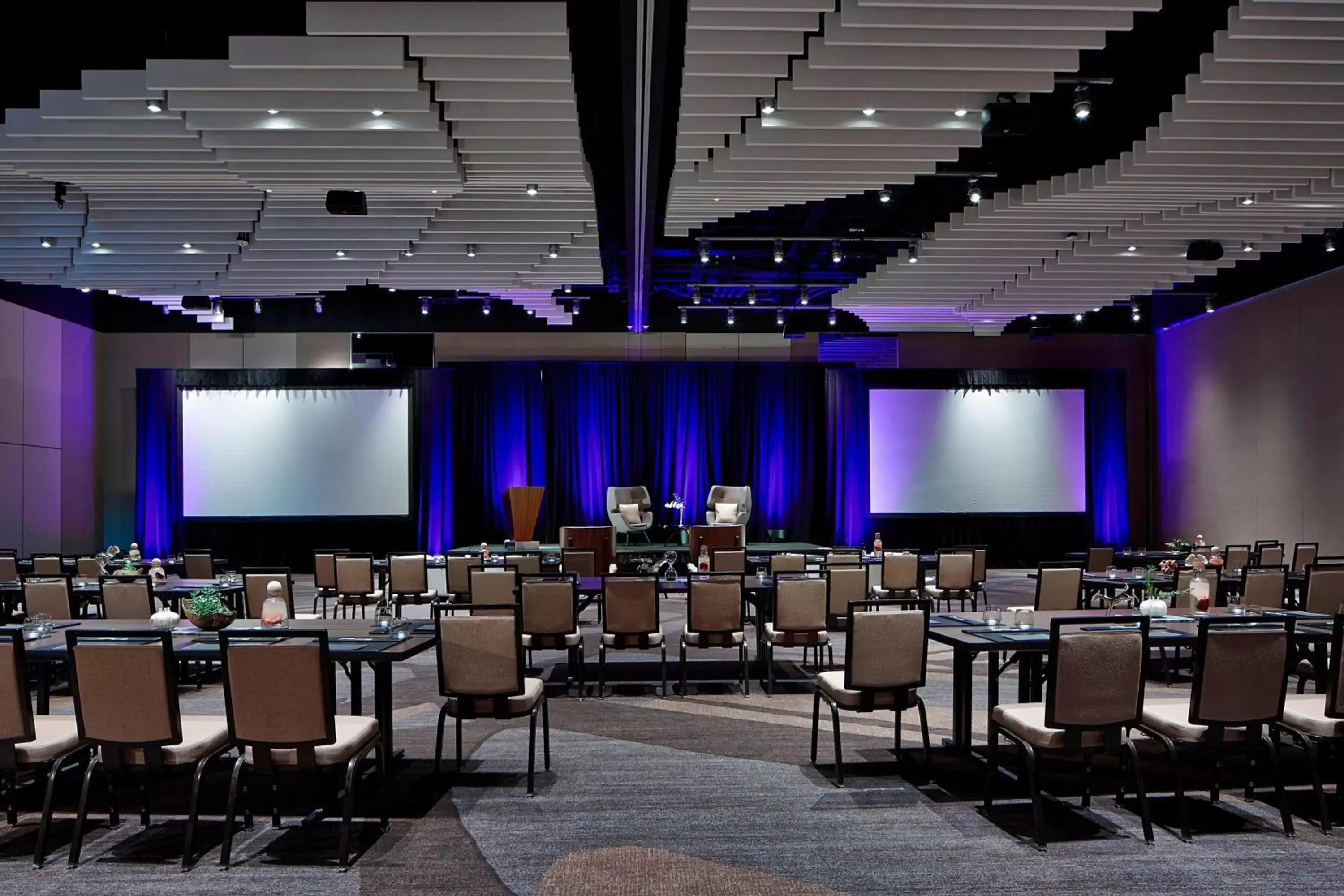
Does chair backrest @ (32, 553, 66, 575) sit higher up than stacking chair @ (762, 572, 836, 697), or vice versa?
chair backrest @ (32, 553, 66, 575)

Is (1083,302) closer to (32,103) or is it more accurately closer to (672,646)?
(672,646)

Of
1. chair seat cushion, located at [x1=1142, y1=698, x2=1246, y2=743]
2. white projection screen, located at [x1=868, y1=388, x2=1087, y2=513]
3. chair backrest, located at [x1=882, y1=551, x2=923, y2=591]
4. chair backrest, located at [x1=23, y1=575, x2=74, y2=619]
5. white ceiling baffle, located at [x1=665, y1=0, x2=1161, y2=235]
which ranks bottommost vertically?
A: chair seat cushion, located at [x1=1142, y1=698, x2=1246, y2=743]

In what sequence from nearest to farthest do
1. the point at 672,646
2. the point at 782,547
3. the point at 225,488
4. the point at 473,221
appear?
the point at 672,646, the point at 473,221, the point at 782,547, the point at 225,488

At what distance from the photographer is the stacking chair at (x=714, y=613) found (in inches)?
251

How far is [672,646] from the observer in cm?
877

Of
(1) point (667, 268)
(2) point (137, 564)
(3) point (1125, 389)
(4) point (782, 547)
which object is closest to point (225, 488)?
(2) point (137, 564)

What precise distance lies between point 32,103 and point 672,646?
6.62 m

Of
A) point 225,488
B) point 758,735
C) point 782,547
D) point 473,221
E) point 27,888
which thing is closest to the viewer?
point 27,888

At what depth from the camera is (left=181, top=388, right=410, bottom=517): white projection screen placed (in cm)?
1545

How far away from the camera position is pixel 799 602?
6520 mm

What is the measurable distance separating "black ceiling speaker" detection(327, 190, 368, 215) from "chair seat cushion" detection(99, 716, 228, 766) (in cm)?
516

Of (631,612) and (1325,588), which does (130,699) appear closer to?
(631,612)

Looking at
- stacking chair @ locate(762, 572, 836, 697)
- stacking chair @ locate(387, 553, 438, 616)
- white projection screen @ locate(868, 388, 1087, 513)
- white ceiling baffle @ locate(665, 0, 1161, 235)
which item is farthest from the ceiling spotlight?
white projection screen @ locate(868, 388, 1087, 513)

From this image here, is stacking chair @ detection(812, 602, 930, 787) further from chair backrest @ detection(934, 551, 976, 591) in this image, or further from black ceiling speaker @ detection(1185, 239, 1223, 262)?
black ceiling speaker @ detection(1185, 239, 1223, 262)
